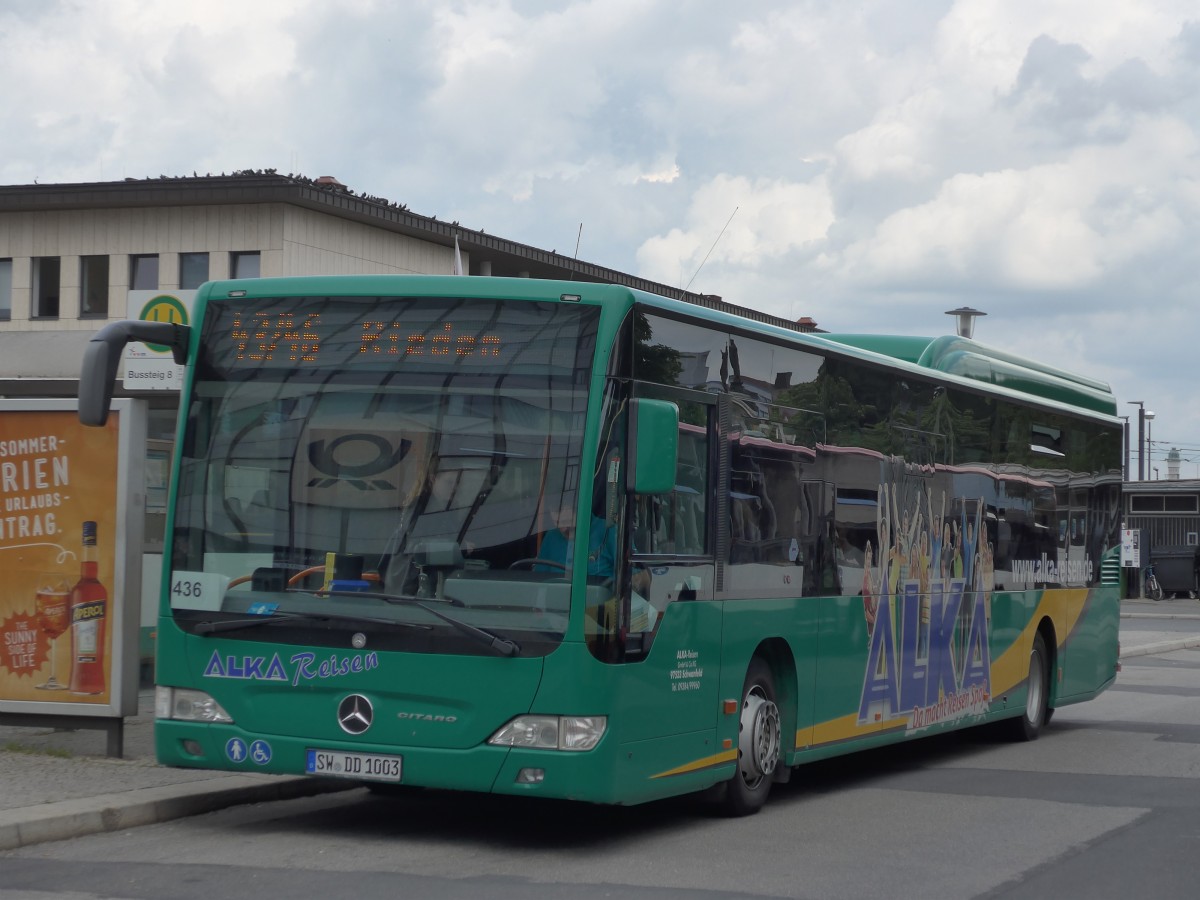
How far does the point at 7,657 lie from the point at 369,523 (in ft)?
13.3

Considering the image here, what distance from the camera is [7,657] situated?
11.4 metres

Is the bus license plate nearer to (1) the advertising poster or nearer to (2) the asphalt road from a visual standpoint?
(2) the asphalt road

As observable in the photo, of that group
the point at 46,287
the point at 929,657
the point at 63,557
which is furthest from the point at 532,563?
the point at 46,287

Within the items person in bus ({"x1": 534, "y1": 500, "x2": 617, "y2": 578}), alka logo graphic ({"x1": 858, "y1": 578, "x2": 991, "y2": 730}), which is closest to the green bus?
person in bus ({"x1": 534, "y1": 500, "x2": 617, "y2": 578})

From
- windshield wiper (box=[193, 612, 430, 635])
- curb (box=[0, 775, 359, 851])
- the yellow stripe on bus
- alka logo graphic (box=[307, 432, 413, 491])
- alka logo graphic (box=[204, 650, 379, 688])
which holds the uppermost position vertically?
alka logo graphic (box=[307, 432, 413, 491])

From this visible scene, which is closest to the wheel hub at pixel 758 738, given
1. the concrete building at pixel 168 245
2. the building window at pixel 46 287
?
the concrete building at pixel 168 245

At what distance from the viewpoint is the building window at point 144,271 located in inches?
1454

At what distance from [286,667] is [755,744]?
2929mm

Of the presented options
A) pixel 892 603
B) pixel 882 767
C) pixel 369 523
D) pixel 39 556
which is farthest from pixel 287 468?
pixel 882 767

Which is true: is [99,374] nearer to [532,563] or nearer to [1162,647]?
[532,563]

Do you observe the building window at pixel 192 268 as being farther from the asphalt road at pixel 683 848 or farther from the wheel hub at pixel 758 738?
the wheel hub at pixel 758 738

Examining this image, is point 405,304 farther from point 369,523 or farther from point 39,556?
point 39,556

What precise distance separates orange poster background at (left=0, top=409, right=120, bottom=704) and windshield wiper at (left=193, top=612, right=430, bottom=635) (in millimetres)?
2454

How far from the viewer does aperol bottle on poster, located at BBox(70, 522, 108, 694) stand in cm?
1126
